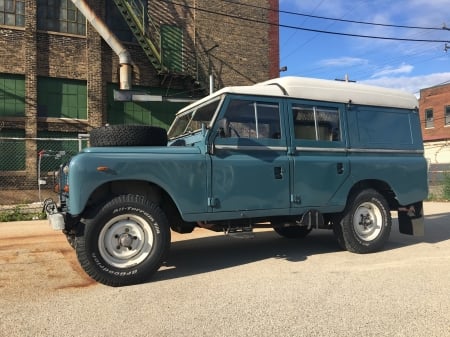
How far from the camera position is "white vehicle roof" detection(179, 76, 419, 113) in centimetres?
656

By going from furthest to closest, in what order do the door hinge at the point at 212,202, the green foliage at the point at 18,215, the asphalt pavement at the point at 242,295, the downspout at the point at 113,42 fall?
1. the downspout at the point at 113,42
2. the green foliage at the point at 18,215
3. the door hinge at the point at 212,202
4. the asphalt pavement at the point at 242,295

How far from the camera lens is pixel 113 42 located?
61.0 ft

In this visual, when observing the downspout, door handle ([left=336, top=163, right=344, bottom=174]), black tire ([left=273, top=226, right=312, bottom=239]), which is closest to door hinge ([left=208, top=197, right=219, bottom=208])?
door handle ([left=336, top=163, right=344, bottom=174])

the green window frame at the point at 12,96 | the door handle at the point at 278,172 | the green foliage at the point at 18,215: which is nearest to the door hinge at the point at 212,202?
the door handle at the point at 278,172

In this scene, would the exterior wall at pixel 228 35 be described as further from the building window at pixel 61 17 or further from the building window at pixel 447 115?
the building window at pixel 447 115

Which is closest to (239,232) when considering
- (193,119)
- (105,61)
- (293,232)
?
(193,119)

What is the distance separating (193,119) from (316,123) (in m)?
1.85

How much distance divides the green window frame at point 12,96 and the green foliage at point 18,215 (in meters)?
6.79

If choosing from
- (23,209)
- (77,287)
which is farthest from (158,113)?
(77,287)

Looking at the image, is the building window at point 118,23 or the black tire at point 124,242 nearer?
the black tire at point 124,242

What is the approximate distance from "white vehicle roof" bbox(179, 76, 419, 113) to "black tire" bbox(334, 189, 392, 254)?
1517 millimetres

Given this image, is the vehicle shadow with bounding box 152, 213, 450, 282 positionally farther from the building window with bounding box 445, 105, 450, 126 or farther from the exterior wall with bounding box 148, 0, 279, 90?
the building window with bounding box 445, 105, 450, 126

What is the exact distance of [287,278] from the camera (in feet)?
19.0

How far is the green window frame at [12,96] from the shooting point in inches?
703
